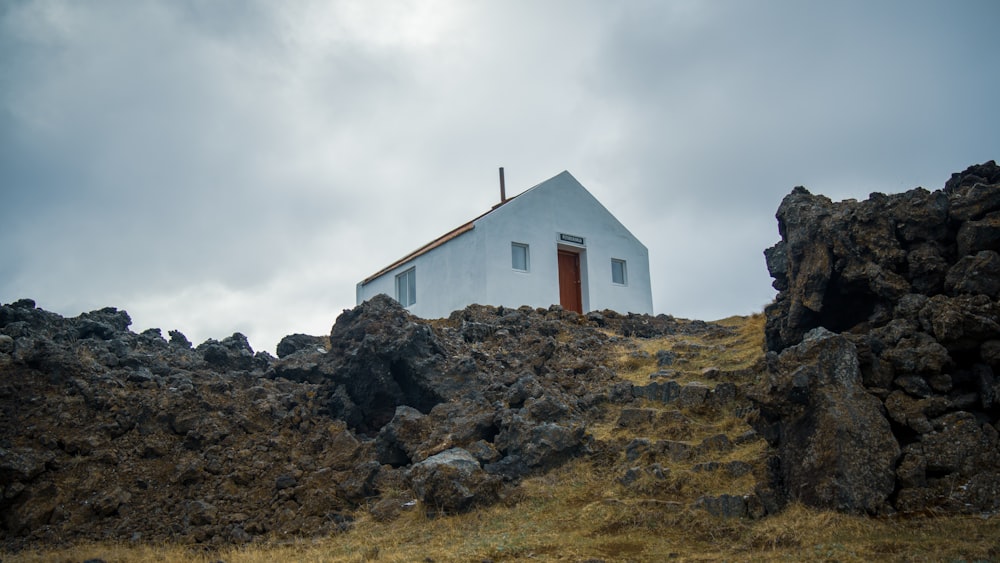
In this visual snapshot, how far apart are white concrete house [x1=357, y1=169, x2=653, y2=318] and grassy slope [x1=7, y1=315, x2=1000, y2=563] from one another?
10.0 m

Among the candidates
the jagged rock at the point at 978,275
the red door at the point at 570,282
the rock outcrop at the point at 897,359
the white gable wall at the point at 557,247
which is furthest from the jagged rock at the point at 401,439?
the red door at the point at 570,282

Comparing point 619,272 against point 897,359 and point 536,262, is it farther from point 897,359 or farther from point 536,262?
point 897,359

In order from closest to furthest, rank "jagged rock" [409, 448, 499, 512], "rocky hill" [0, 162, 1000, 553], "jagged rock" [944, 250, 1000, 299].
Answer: "rocky hill" [0, 162, 1000, 553] < "jagged rock" [944, 250, 1000, 299] < "jagged rock" [409, 448, 499, 512]

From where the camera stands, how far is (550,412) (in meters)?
13.2

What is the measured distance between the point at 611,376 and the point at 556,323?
3883 mm

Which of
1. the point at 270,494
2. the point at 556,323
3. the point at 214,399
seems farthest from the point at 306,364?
the point at 556,323

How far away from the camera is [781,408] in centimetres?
1014

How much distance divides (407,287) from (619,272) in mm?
7553

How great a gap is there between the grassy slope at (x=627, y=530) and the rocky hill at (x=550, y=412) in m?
0.09

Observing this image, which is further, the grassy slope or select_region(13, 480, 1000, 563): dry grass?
the grassy slope

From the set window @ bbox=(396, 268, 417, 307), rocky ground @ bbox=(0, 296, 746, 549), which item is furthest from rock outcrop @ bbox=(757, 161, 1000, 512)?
window @ bbox=(396, 268, 417, 307)

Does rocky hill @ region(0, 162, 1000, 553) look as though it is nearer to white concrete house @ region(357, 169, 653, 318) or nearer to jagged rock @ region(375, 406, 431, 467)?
jagged rock @ region(375, 406, 431, 467)

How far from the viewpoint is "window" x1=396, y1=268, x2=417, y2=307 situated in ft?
84.0

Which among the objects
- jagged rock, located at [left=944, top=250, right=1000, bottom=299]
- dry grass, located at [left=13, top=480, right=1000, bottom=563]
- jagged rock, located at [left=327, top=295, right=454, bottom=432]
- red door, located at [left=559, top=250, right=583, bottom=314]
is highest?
red door, located at [left=559, top=250, right=583, bottom=314]
